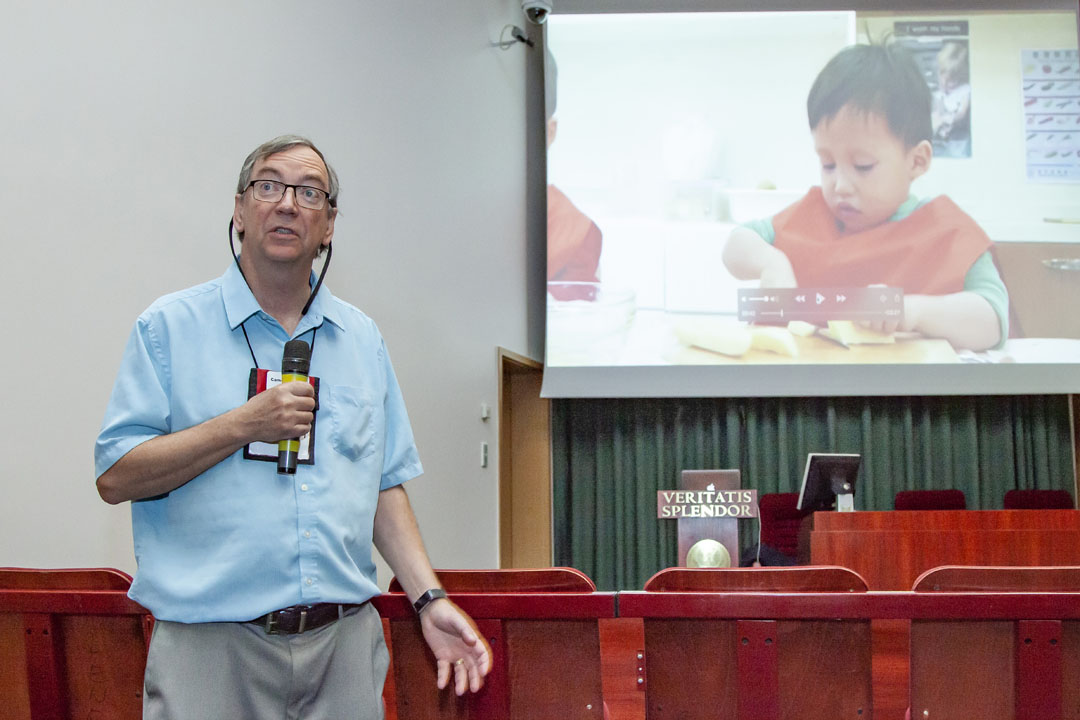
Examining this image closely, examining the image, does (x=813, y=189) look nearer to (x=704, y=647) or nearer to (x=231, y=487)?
(x=704, y=647)

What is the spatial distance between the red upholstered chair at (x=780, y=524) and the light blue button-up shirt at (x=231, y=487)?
14.2 ft

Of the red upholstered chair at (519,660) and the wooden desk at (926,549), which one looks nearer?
the red upholstered chair at (519,660)

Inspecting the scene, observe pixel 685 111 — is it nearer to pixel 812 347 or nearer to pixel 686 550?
pixel 812 347

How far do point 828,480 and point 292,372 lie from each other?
3.85 m

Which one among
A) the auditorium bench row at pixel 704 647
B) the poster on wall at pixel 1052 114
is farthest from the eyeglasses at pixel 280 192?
the poster on wall at pixel 1052 114

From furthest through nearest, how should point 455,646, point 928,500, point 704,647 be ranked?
point 928,500
point 704,647
point 455,646

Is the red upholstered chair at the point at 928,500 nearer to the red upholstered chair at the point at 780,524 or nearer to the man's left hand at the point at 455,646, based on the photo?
the red upholstered chair at the point at 780,524

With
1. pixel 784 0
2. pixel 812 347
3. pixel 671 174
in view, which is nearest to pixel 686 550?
pixel 812 347

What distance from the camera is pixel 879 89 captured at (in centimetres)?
657

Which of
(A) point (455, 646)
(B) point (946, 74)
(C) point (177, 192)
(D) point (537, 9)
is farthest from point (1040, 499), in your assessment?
(A) point (455, 646)

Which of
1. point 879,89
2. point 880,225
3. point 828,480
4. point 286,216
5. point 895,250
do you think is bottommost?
point 828,480

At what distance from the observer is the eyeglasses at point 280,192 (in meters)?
1.37

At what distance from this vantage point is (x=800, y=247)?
6535mm

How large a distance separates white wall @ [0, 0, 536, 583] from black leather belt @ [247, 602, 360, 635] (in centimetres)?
122
